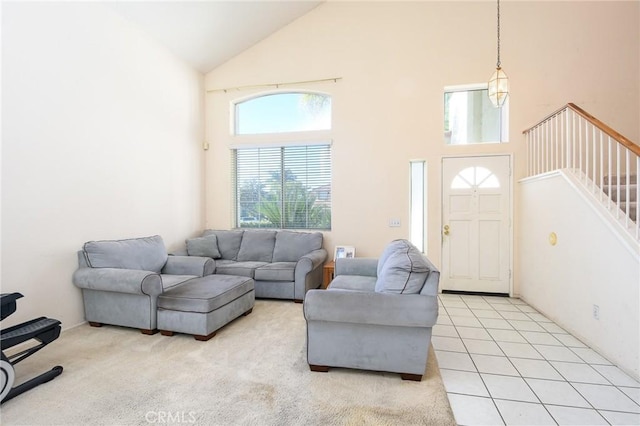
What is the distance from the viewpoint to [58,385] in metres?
2.05

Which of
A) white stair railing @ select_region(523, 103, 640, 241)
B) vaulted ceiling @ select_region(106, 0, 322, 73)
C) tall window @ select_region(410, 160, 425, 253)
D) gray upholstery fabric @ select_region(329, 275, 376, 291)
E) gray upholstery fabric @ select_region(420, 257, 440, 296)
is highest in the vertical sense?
vaulted ceiling @ select_region(106, 0, 322, 73)

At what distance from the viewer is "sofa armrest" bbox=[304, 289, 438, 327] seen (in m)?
2.05

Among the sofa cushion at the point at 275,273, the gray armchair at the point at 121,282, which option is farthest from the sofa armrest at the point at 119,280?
the sofa cushion at the point at 275,273

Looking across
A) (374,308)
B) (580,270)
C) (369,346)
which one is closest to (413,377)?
(369,346)

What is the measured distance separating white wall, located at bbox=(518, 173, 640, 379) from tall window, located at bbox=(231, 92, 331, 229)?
112 inches

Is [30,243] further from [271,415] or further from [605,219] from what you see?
[605,219]

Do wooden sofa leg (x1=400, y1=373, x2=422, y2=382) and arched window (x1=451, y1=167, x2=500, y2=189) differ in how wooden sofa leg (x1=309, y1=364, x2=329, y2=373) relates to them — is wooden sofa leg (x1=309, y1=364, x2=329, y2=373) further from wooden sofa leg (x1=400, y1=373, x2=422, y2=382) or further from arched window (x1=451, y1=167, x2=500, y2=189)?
arched window (x1=451, y1=167, x2=500, y2=189)

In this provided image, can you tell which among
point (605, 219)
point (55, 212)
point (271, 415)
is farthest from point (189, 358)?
point (605, 219)

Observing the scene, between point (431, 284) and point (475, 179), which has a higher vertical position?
point (475, 179)

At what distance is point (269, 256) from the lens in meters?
4.58

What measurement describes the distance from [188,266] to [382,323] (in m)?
2.57

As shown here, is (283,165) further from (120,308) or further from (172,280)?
(120,308)

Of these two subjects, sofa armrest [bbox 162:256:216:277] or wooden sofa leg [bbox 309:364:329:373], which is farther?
sofa armrest [bbox 162:256:216:277]

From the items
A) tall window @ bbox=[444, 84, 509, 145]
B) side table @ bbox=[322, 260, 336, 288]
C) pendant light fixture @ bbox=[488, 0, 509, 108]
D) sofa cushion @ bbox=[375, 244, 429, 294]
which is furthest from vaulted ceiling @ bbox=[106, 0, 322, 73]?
sofa cushion @ bbox=[375, 244, 429, 294]
